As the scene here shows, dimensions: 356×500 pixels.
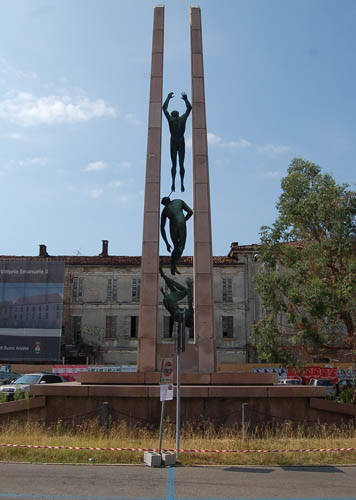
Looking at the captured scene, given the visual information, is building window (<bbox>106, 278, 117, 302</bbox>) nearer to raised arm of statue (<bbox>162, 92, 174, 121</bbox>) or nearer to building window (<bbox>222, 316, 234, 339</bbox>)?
building window (<bbox>222, 316, 234, 339</bbox>)

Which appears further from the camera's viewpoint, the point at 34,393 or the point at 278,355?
the point at 278,355

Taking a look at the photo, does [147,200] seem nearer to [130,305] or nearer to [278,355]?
[278,355]

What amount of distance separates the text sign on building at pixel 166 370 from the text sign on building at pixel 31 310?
3491 centimetres

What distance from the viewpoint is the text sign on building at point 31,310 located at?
43.4 m

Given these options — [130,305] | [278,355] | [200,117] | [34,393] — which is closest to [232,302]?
[130,305]

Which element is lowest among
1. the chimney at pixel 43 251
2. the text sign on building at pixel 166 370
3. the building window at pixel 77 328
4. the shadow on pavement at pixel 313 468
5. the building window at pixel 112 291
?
the shadow on pavement at pixel 313 468

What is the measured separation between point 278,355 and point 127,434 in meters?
8.50

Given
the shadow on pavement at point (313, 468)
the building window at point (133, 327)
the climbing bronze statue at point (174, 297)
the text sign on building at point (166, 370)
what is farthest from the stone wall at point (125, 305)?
the shadow on pavement at point (313, 468)

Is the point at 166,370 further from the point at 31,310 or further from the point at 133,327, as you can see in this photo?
the point at 133,327

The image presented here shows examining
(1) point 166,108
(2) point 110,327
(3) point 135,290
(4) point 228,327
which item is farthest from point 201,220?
(2) point 110,327

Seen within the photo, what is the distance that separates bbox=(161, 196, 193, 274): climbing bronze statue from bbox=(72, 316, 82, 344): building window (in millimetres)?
31865

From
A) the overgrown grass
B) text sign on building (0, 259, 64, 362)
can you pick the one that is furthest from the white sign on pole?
text sign on building (0, 259, 64, 362)

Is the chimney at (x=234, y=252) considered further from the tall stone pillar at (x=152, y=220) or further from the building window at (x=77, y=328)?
the tall stone pillar at (x=152, y=220)

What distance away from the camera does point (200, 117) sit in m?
18.0
